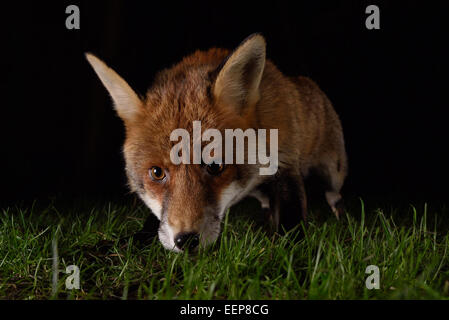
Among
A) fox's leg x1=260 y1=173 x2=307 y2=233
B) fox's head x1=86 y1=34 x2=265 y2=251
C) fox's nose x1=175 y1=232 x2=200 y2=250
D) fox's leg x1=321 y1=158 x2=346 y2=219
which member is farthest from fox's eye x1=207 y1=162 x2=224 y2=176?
fox's leg x1=321 y1=158 x2=346 y2=219

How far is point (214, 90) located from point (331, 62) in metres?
2.81

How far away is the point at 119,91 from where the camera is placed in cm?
268

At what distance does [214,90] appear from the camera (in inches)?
99.7

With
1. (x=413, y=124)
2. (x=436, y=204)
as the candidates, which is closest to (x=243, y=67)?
(x=436, y=204)

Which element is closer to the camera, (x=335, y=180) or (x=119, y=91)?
(x=119, y=91)

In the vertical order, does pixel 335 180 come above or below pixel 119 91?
below

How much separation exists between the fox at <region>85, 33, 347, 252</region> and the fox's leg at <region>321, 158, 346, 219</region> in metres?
0.53

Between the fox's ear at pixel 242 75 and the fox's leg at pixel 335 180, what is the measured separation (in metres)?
1.43

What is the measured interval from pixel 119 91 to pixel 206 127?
2.30ft

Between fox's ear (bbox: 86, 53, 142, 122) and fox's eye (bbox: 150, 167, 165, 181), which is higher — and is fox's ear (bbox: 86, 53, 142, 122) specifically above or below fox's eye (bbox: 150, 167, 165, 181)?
above

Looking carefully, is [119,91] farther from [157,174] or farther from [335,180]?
[335,180]

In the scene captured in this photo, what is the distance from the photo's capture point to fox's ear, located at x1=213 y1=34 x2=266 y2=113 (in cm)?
232

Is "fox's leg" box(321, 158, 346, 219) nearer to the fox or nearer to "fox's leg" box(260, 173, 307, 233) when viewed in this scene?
the fox

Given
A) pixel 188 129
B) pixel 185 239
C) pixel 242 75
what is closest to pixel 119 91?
pixel 188 129
